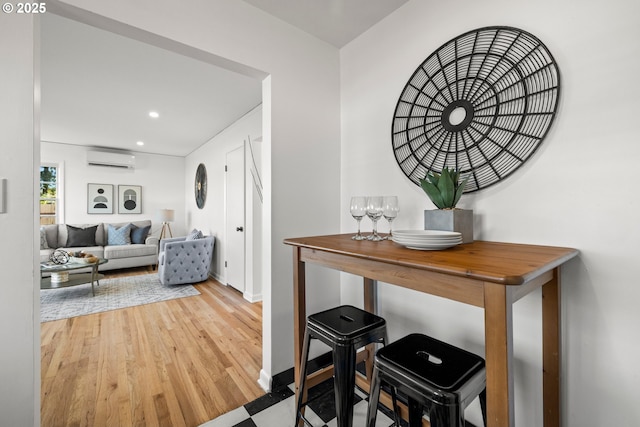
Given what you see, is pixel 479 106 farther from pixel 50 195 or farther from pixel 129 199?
pixel 50 195

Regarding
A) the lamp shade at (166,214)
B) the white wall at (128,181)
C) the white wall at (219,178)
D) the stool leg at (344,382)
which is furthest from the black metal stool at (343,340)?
the white wall at (128,181)

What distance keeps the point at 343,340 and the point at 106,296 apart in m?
3.86

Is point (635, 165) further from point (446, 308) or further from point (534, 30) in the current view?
point (446, 308)

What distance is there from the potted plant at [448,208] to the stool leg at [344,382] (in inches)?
26.5

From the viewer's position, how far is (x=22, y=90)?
1006mm

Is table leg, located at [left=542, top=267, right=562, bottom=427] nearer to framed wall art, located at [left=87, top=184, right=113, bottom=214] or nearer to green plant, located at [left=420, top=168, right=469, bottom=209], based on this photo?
green plant, located at [left=420, top=168, right=469, bottom=209]

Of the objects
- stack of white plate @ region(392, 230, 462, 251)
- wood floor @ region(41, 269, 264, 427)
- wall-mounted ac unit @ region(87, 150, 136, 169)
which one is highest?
wall-mounted ac unit @ region(87, 150, 136, 169)

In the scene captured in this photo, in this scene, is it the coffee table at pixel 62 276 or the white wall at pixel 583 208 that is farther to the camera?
the coffee table at pixel 62 276

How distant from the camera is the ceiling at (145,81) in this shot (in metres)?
1.72

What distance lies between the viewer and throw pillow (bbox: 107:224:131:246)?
4.96 meters

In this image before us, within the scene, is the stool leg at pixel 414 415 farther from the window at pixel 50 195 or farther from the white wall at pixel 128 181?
the window at pixel 50 195

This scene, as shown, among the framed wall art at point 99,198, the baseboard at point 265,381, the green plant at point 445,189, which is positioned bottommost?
the baseboard at point 265,381

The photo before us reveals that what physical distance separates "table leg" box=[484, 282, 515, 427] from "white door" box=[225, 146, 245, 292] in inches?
128

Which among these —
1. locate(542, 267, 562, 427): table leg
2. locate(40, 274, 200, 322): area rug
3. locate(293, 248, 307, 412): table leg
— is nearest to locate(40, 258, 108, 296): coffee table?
locate(40, 274, 200, 322): area rug
